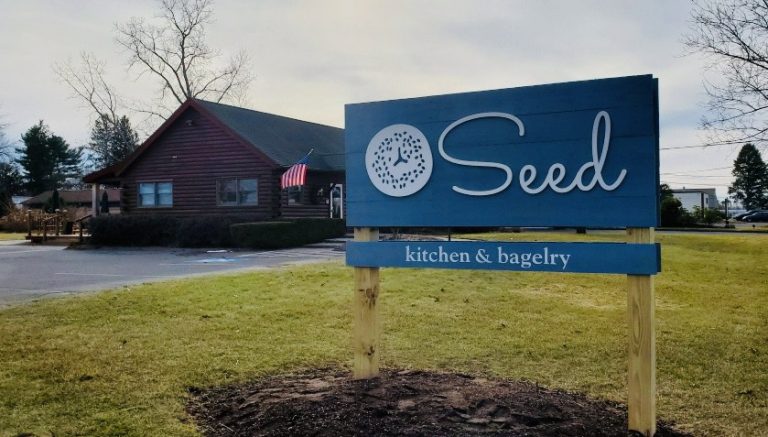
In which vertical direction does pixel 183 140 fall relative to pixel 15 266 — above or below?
above

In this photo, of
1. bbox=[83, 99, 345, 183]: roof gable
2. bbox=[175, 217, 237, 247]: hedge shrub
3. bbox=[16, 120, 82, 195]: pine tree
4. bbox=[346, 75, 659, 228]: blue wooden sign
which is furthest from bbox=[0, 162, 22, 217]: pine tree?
bbox=[346, 75, 659, 228]: blue wooden sign

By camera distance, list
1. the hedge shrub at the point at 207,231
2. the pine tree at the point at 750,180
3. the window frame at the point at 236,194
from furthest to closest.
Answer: the pine tree at the point at 750,180 < the window frame at the point at 236,194 < the hedge shrub at the point at 207,231

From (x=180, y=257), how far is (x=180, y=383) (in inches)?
568

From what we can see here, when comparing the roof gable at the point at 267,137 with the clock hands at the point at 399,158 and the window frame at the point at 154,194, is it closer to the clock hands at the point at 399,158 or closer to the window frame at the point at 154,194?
the window frame at the point at 154,194

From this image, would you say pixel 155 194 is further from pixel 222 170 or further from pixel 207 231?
pixel 207 231

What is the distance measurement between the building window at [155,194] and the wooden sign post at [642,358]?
26747 millimetres

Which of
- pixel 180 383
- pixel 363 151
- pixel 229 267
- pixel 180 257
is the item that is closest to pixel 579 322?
pixel 363 151

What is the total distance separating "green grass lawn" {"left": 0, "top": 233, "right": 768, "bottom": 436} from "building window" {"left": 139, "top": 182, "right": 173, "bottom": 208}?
18.5m

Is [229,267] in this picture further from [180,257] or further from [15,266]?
[15,266]

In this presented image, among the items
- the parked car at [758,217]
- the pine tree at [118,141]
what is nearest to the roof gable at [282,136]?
the pine tree at [118,141]

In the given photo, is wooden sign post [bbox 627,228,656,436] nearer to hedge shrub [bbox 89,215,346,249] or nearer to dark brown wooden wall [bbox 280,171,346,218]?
hedge shrub [bbox 89,215,346,249]

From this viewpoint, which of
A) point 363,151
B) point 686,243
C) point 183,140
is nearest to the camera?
point 363,151

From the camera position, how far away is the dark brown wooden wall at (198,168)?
2609 cm

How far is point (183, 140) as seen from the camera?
27.9 m
